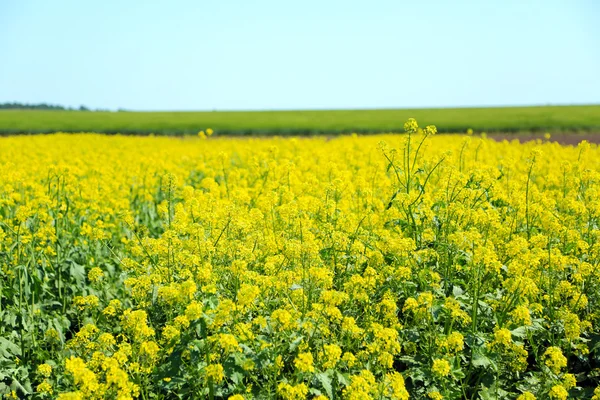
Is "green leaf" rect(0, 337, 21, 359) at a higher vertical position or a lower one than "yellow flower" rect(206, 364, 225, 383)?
lower

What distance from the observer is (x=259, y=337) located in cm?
431

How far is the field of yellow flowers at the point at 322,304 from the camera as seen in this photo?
13.6ft

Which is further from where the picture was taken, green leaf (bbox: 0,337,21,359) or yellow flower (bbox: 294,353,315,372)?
green leaf (bbox: 0,337,21,359)

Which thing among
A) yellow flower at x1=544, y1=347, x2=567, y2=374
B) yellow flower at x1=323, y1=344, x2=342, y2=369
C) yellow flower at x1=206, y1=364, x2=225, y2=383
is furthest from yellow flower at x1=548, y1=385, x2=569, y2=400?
yellow flower at x1=206, y1=364, x2=225, y2=383

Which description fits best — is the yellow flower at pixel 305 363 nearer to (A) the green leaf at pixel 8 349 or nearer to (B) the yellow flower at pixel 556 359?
(B) the yellow flower at pixel 556 359

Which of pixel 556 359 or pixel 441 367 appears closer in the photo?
pixel 441 367

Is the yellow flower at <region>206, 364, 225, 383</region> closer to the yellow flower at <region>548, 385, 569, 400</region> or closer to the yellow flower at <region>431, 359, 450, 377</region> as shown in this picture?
the yellow flower at <region>431, 359, 450, 377</region>

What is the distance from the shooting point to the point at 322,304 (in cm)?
454

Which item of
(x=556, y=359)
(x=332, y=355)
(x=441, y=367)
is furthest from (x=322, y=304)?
(x=556, y=359)

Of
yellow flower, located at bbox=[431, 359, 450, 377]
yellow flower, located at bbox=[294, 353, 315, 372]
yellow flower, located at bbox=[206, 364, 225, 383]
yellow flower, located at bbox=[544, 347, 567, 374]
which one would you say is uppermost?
yellow flower, located at bbox=[294, 353, 315, 372]

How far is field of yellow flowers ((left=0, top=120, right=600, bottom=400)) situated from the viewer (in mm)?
4148

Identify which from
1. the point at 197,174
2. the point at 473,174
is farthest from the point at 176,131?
the point at 473,174

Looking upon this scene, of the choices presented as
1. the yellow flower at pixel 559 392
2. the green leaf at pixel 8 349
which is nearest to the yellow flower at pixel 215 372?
the yellow flower at pixel 559 392

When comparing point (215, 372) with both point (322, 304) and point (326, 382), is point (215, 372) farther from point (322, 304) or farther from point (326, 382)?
point (322, 304)
